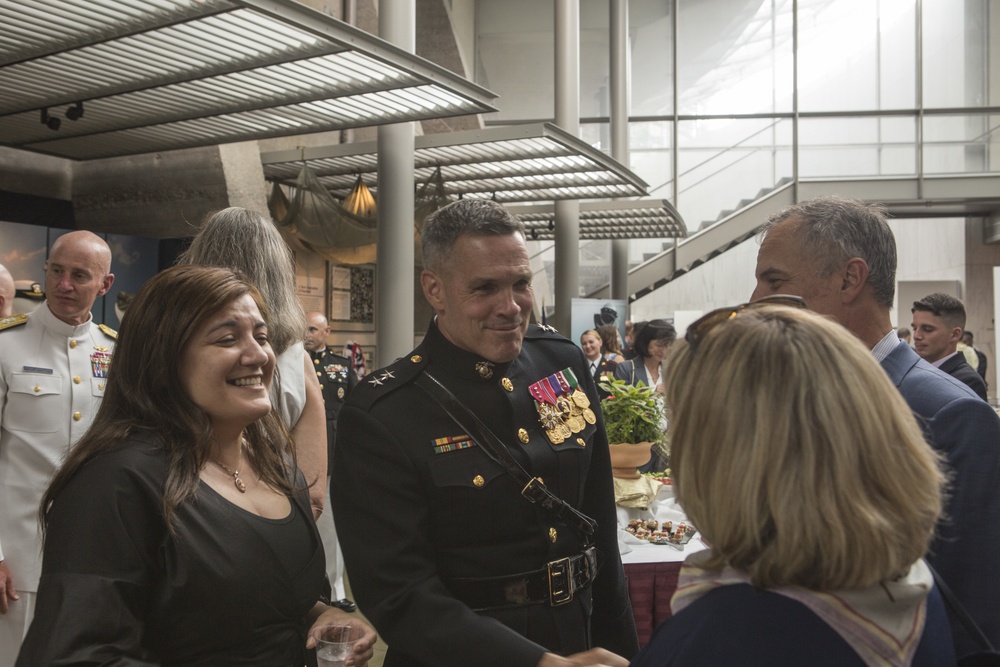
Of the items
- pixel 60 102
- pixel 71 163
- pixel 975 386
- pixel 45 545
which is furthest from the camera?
pixel 71 163

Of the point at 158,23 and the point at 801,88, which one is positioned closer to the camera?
the point at 158,23

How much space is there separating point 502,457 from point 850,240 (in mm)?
947

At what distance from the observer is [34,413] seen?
9.63 feet

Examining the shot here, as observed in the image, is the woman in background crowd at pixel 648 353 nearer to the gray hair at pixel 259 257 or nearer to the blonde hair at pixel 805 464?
the gray hair at pixel 259 257

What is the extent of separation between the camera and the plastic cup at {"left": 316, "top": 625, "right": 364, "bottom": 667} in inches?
65.8

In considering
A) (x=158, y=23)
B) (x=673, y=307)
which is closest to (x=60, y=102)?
(x=158, y=23)

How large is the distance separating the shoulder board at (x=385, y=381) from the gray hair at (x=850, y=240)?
0.97 meters

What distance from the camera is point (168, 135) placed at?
693 centimetres

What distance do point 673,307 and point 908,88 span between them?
18.8 feet

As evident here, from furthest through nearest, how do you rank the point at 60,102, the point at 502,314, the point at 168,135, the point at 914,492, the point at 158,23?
the point at 168,135 → the point at 60,102 → the point at 158,23 → the point at 502,314 → the point at 914,492

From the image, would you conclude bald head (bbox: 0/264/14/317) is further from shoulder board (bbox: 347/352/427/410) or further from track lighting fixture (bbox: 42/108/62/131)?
track lighting fixture (bbox: 42/108/62/131)

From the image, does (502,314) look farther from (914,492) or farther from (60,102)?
(60,102)

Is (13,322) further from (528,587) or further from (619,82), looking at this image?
(619,82)

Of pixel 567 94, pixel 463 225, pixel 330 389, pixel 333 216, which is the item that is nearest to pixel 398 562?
pixel 463 225
